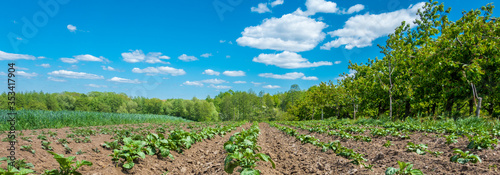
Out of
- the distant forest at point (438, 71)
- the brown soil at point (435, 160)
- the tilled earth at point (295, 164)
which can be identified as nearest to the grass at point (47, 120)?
the tilled earth at point (295, 164)

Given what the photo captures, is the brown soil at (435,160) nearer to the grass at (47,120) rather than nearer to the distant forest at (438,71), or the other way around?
the distant forest at (438,71)

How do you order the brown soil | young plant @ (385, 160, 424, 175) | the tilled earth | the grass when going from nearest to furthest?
young plant @ (385, 160, 424, 175), the brown soil, the tilled earth, the grass

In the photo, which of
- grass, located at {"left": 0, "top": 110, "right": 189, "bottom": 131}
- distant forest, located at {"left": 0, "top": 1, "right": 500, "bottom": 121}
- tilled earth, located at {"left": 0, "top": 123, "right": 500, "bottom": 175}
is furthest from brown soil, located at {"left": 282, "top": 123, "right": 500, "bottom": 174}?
grass, located at {"left": 0, "top": 110, "right": 189, "bottom": 131}

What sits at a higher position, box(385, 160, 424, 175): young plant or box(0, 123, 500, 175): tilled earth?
box(385, 160, 424, 175): young plant

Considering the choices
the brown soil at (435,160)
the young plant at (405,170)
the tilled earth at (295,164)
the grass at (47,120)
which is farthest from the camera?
the grass at (47,120)

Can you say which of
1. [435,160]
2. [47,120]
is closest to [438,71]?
[435,160]

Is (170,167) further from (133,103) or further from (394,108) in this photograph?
(133,103)

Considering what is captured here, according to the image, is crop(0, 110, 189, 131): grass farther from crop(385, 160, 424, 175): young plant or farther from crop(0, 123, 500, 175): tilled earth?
crop(385, 160, 424, 175): young plant

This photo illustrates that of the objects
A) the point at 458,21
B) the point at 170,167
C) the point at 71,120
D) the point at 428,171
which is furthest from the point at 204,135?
the point at 458,21

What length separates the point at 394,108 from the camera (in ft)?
89.6

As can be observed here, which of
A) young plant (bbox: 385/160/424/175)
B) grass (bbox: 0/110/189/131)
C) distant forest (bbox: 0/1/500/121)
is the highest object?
distant forest (bbox: 0/1/500/121)

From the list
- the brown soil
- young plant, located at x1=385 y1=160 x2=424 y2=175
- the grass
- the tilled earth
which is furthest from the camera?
the grass

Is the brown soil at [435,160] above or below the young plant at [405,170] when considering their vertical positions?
below

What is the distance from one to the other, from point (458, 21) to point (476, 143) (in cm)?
1652
